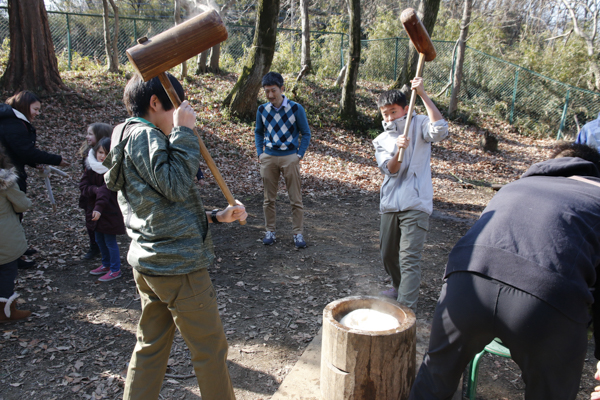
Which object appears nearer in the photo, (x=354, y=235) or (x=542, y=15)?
(x=354, y=235)

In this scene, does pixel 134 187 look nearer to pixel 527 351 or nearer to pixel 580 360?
pixel 527 351

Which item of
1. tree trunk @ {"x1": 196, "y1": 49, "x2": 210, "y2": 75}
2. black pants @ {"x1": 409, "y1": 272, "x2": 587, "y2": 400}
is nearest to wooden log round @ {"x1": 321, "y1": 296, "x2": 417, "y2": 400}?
black pants @ {"x1": 409, "y1": 272, "x2": 587, "y2": 400}

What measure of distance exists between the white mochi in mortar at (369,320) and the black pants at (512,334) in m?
0.56

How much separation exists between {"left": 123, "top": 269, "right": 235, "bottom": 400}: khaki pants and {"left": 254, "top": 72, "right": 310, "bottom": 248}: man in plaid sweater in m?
3.40

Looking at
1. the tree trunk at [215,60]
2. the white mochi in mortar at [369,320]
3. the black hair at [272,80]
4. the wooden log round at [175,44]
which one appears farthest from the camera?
the tree trunk at [215,60]

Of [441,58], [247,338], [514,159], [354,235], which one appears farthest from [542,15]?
[247,338]

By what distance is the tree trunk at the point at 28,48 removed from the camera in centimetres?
958

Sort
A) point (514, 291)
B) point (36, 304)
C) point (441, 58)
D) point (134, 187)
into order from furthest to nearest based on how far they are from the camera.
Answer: point (441, 58)
point (36, 304)
point (134, 187)
point (514, 291)

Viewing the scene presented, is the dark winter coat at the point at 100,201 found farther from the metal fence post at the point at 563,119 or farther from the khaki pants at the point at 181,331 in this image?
the metal fence post at the point at 563,119

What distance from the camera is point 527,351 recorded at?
1.71 meters

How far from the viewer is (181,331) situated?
211 cm

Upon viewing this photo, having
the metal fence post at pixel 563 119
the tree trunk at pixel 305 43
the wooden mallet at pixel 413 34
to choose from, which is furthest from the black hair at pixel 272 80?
the metal fence post at pixel 563 119

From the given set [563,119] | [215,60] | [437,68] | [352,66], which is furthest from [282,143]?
[437,68]

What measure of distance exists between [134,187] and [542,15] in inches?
1105
